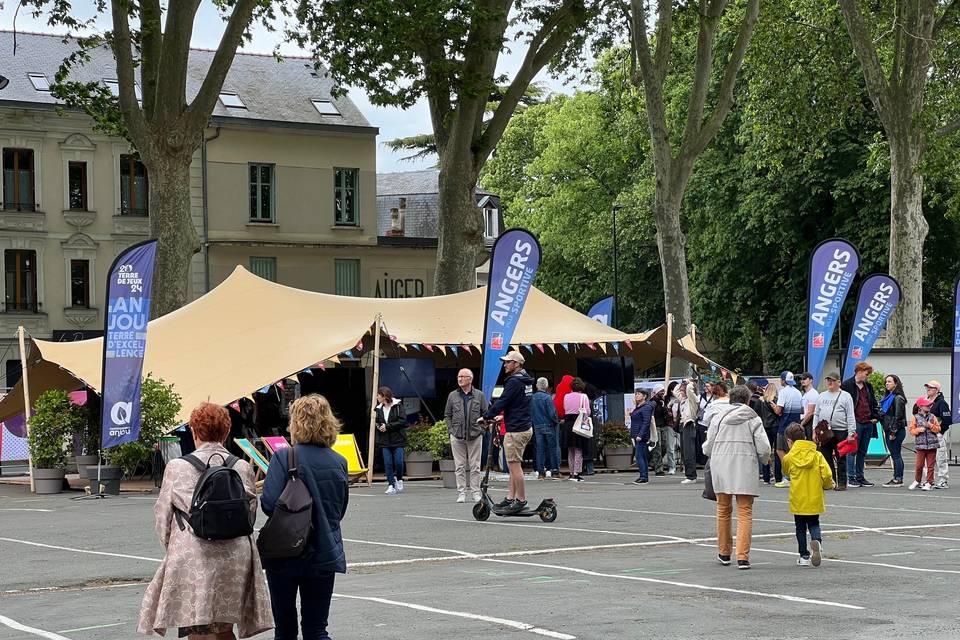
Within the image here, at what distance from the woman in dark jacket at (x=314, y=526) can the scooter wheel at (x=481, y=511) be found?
889cm

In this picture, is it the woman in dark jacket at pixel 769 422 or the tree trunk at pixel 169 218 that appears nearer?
the woman in dark jacket at pixel 769 422

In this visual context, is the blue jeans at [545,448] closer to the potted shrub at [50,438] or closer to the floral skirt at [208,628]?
the potted shrub at [50,438]

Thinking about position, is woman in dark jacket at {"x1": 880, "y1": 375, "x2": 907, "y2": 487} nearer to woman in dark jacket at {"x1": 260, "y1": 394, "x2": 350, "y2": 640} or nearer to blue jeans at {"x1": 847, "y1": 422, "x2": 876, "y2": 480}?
blue jeans at {"x1": 847, "y1": 422, "x2": 876, "y2": 480}

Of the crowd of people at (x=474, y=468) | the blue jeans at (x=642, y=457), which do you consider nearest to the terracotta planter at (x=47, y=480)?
the crowd of people at (x=474, y=468)

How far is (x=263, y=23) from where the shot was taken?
27.6 m

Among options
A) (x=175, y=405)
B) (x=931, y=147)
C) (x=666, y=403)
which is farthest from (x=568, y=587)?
(x=931, y=147)

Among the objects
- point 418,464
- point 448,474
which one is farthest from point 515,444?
point 418,464

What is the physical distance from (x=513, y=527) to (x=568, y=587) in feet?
16.0

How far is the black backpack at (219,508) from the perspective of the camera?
23.0 feet

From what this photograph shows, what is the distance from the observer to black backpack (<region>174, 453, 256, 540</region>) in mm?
7004

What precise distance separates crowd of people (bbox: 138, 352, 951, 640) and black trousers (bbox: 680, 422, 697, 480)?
0.07 ft

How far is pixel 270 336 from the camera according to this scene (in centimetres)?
2623

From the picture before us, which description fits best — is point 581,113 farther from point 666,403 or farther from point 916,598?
point 916,598

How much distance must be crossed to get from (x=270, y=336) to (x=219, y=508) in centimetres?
1939
